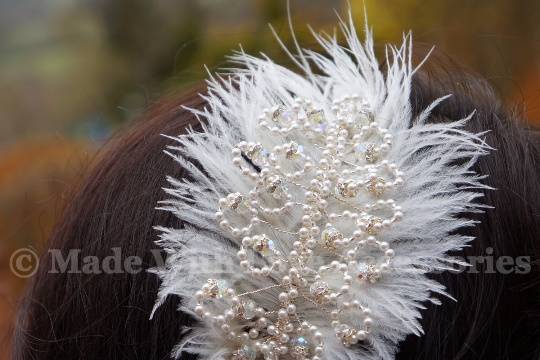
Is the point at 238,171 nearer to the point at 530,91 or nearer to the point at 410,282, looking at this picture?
the point at 410,282

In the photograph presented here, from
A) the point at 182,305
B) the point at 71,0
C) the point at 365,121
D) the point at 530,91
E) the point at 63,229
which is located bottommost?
the point at 182,305

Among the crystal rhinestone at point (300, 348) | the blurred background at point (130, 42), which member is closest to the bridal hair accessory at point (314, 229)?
the crystal rhinestone at point (300, 348)

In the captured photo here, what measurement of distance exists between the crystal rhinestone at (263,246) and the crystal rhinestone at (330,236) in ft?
0.21

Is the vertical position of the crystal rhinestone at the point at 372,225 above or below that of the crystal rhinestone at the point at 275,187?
below

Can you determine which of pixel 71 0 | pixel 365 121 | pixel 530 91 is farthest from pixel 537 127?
pixel 71 0

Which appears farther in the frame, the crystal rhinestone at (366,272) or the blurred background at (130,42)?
the blurred background at (130,42)

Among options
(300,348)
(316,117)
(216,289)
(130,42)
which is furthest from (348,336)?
(130,42)

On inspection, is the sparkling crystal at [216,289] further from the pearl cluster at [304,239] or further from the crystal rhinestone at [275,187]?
the crystal rhinestone at [275,187]

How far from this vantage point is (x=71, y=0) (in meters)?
5.68

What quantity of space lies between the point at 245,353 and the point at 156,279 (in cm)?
14

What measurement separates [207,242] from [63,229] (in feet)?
0.83

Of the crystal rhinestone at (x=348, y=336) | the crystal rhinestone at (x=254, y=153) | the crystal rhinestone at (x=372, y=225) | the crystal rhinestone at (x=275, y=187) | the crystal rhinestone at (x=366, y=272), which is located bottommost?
the crystal rhinestone at (x=348, y=336)

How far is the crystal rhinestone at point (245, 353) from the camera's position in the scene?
79 cm

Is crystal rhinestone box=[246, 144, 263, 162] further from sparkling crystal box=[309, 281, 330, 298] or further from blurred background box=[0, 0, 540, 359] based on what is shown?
blurred background box=[0, 0, 540, 359]
